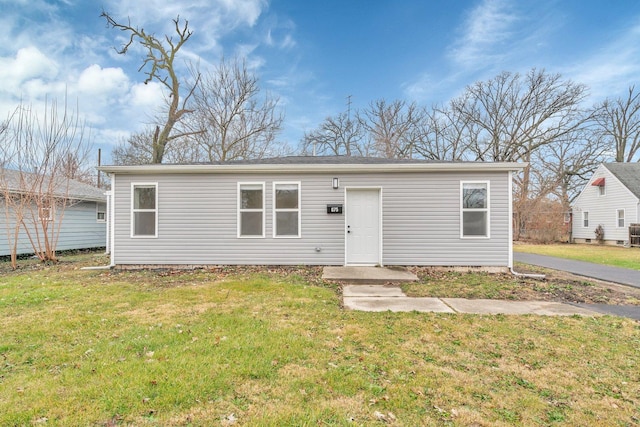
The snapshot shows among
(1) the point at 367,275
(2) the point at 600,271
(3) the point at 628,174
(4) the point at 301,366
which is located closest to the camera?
(4) the point at 301,366

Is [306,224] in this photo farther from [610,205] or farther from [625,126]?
[625,126]

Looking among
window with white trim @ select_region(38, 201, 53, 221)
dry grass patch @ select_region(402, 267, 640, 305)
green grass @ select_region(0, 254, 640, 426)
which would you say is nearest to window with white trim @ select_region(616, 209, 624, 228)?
dry grass patch @ select_region(402, 267, 640, 305)

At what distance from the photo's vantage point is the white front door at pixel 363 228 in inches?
297

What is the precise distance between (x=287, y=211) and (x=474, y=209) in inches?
180

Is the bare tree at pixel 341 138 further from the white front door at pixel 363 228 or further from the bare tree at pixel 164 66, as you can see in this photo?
the white front door at pixel 363 228

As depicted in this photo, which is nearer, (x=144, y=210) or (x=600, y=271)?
(x=144, y=210)

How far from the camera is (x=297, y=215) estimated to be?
24.8ft

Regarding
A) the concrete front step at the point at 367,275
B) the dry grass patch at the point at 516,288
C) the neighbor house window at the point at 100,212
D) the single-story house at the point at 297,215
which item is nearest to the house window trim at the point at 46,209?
the neighbor house window at the point at 100,212

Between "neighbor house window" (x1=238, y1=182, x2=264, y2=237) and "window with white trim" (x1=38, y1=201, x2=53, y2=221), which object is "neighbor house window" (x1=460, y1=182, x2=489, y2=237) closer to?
"neighbor house window" (x1=238, y1=182, x2=264, y2=237)

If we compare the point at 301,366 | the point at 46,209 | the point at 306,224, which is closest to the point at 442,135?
the point at 306,224

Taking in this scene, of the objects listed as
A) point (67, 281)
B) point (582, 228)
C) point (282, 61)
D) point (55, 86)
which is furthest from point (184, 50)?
point (582, 228)

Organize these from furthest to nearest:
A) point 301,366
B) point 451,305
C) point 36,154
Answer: point 36,154, point 451,305, point 301,366

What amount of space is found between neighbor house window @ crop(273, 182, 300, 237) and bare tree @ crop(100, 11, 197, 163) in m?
11.7

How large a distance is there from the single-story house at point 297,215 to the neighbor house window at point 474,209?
0.02m
